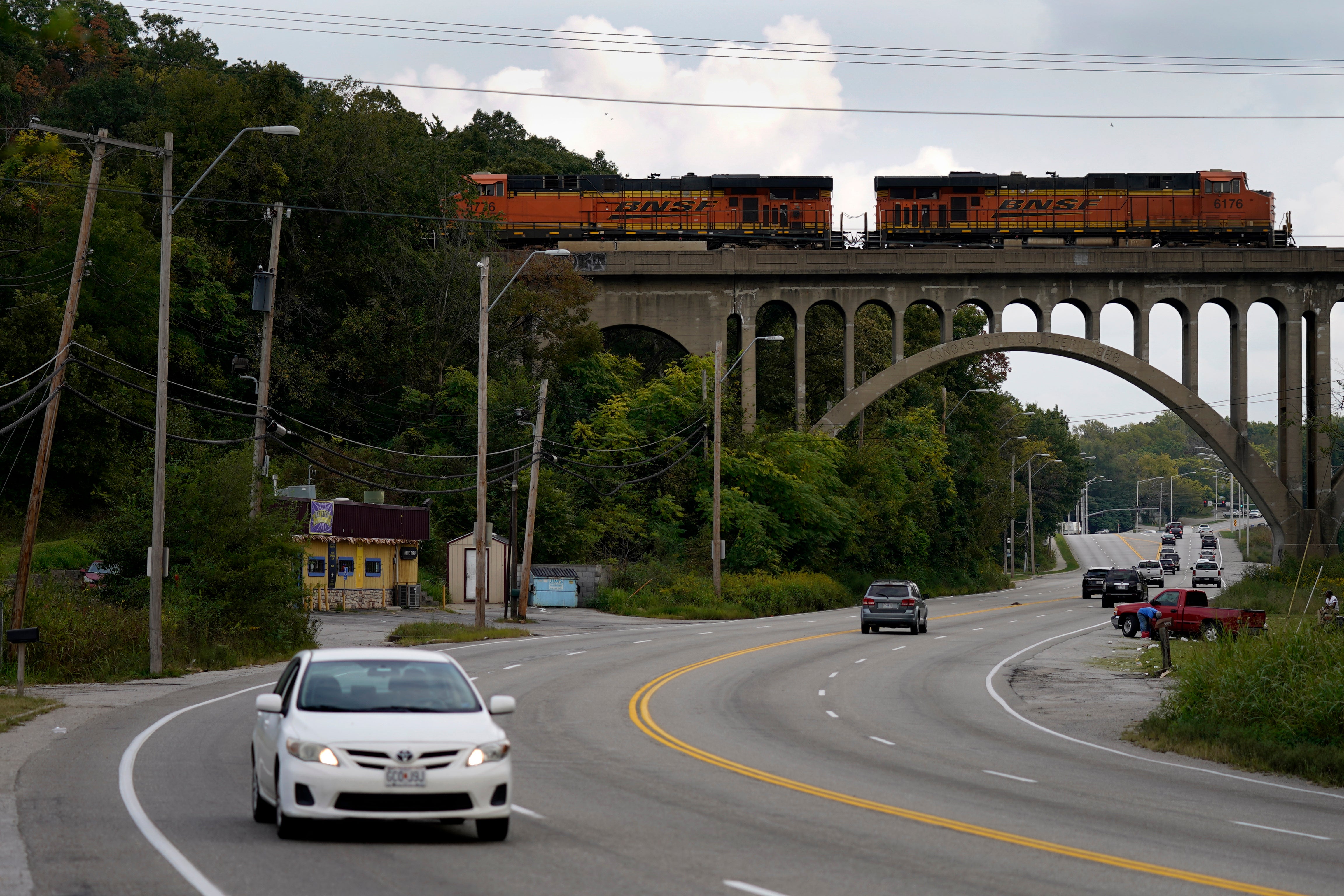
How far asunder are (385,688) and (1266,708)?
13.0m

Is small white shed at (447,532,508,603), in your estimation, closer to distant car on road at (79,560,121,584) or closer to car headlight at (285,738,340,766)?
distant car on road at (79,560,121,584)

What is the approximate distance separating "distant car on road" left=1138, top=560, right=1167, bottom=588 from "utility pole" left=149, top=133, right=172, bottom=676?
59522 mm

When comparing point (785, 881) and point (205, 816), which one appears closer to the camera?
point (785, 881)

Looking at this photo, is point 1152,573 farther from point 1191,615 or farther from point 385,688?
point 385,688

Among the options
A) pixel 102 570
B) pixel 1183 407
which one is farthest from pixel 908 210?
pixel 102 570

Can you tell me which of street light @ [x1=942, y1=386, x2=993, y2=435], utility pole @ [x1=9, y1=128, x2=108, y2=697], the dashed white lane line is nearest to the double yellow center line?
the dashed white lane line

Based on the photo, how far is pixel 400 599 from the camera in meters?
52.1

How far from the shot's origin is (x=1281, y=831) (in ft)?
41.1

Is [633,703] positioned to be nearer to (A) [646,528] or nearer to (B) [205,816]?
(B) [205,816]

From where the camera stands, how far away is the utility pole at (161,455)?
2678 cm

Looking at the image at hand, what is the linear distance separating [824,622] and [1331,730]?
3286 centimetres

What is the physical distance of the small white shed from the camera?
55.1 meters

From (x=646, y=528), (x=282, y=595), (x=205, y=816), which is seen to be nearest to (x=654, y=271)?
(x=646, y=528)

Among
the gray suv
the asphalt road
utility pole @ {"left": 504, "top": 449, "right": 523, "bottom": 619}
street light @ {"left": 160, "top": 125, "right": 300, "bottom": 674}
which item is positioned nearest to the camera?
the asphalt road
